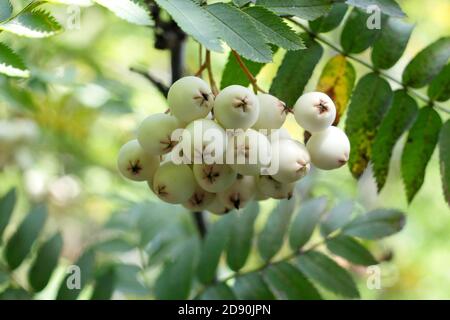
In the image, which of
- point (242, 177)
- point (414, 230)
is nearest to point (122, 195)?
point (242, 177)

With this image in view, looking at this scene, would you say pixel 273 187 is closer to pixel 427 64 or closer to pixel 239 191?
pixel 239 191

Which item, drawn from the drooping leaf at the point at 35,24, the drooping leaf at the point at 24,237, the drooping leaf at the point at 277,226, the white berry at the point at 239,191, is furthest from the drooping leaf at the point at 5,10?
the drooping leaf at the point at 277,226

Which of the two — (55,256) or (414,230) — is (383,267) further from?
(55,256)

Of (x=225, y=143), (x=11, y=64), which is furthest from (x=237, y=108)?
(x=11, y=64)

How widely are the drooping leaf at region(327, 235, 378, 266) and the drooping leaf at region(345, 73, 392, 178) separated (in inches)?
7.6

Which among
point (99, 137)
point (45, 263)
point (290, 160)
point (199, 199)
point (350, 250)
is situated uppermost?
point (290, 160)

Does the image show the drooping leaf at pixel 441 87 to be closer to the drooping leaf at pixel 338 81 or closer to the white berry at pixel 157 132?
the drooping leaf at pixel 338 81

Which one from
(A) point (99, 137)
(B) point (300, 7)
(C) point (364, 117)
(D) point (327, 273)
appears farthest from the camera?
(A) point (99, 137)

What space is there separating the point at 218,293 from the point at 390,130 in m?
0.36

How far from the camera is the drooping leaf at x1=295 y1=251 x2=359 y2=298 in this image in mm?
918

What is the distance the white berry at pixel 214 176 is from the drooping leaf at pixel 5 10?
0.85ft

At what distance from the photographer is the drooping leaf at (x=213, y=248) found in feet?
3.29

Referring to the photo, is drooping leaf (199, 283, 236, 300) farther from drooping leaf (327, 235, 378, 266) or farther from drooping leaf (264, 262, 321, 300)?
drooping leaf (327, 235, 378, 266)

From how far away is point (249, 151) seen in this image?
2.07 feet
